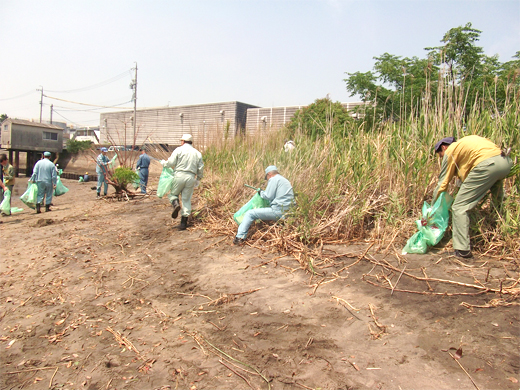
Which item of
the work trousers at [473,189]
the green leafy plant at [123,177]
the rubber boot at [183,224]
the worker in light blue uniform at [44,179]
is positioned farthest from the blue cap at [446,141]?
the worker in light blue uniform at [44,179]

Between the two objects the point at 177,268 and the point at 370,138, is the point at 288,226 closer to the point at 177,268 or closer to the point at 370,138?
the point at 177,268

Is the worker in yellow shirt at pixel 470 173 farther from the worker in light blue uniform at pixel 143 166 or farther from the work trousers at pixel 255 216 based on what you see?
the worker in light blue uniform at pixel 143 166

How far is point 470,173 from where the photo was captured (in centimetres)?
373

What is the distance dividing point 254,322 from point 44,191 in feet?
27.6

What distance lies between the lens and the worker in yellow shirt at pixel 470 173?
3641mm

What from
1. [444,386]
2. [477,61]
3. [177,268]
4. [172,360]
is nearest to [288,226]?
[177,268]

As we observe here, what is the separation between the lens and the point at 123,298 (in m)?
3.86

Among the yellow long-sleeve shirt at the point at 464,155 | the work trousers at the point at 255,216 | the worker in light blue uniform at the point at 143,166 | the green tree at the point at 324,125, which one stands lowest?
the work trousers at the point at 255,216

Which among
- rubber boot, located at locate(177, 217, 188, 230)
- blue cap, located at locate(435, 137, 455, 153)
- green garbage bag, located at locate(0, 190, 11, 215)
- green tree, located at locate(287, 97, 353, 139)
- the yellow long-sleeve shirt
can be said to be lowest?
green garbage bag, located at locate(0, 190, 11, 215)

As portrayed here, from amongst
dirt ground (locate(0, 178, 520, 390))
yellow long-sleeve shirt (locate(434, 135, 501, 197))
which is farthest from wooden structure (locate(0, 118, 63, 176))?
yellow long-sleeve shirt (locate(434, 135, 501, 197))

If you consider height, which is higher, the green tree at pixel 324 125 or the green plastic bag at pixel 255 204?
the green tree at pixel 324 125

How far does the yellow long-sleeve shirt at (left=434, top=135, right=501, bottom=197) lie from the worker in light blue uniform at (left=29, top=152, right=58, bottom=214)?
352 inches

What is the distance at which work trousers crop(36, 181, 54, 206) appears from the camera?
9.22 m

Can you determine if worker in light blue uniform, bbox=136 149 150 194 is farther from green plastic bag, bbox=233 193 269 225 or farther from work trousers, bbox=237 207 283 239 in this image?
work trousers, bbox=237 207 283 239
